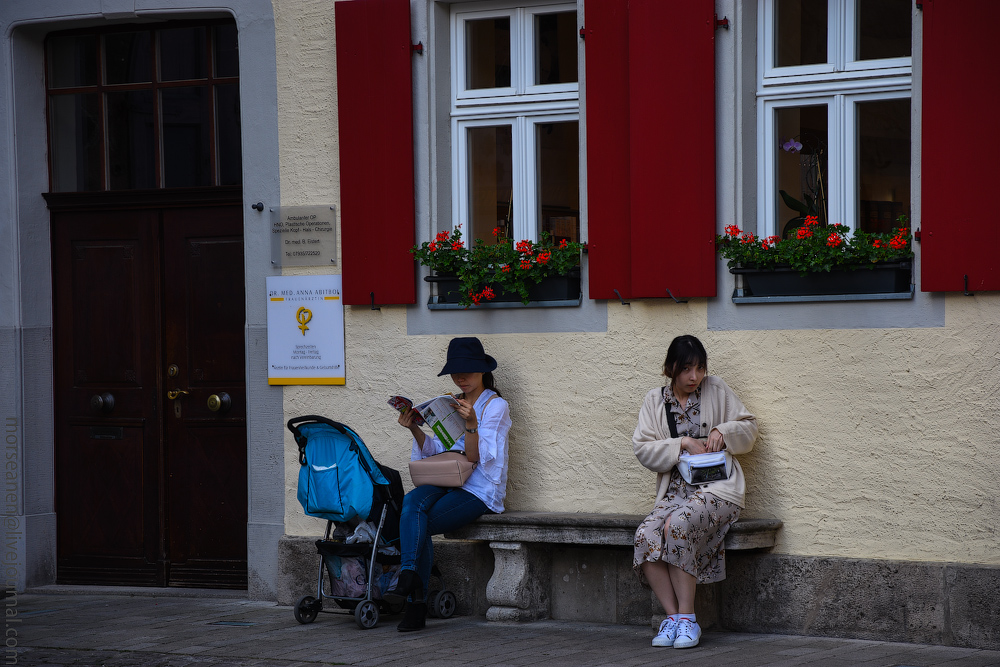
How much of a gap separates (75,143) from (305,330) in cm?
246

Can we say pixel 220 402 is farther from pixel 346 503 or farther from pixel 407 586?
pixel 407 586

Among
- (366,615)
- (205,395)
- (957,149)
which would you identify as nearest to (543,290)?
(366,615)

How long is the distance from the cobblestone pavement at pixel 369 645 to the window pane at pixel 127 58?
3.64 metres

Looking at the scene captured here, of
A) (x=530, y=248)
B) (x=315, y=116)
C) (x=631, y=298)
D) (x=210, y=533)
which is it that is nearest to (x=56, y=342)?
(x=210, y=533)

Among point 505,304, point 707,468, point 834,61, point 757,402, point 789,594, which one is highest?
point 834,61

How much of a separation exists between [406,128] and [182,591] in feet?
11.5

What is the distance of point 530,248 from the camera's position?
22.9 ft

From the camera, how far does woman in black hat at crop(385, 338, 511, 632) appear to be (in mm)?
6562

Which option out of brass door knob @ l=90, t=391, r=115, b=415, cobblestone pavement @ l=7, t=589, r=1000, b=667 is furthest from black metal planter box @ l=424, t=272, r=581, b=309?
brass door knob @ l=90, t=391, r=115, b=415

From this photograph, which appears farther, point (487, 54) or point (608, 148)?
point (487, 54)

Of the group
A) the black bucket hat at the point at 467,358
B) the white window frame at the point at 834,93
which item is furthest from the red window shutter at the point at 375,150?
the white window frame at the point at 834,93

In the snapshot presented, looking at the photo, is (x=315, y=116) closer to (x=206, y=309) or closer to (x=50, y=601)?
(x=206, y=309)

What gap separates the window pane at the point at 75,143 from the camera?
8539 mm

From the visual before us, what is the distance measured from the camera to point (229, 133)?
819cm
